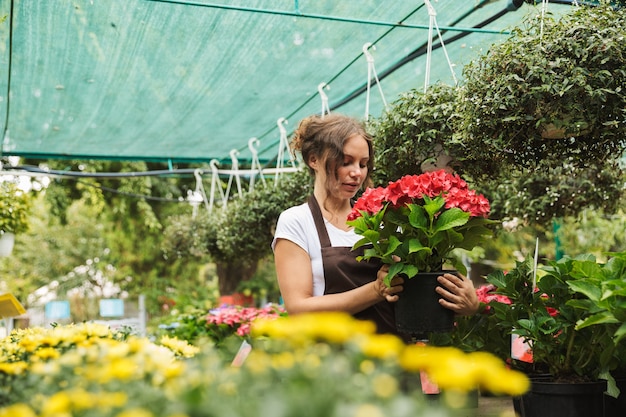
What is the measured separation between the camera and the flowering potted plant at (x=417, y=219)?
64.7 inches

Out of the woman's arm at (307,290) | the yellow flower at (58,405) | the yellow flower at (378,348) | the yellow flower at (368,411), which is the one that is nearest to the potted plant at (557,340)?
the woman's arm at (307,290)

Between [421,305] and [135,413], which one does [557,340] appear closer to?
[421,305]

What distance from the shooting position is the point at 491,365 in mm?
656

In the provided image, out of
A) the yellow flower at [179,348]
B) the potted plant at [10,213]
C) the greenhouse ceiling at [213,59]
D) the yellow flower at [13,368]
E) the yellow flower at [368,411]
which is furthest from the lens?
the potted plant at [10,213]

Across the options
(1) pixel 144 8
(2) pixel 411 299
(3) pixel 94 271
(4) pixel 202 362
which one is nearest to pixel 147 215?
(3) pixel 94 271

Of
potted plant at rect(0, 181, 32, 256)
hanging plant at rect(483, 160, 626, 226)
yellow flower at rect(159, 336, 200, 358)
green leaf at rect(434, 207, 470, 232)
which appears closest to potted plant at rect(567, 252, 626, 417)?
green leaf at rect(434, 207, 470, 232)

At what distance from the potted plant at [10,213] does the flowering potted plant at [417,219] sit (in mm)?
4791

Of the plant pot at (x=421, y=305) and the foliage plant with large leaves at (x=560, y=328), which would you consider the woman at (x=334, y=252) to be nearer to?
the plant pot at (x=421, y=305)

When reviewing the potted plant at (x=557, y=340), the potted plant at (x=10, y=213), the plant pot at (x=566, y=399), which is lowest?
the plant pot at (x=566, y=399)

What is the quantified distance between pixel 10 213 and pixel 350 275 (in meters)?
4.78

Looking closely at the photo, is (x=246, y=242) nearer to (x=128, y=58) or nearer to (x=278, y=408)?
(x=128, y=58)

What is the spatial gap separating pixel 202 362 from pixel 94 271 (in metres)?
15.9

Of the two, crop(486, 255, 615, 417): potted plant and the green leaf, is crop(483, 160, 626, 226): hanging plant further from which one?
the green leaf

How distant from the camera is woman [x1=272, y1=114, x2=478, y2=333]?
173 centimetres
